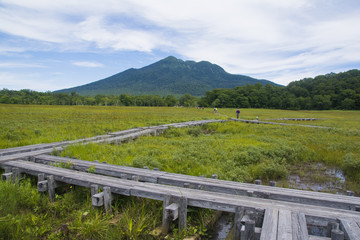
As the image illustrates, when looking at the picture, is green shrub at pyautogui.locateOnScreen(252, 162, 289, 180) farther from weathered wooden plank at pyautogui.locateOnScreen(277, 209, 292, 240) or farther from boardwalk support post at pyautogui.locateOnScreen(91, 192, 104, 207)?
boardwalk support post at pyautogui.locateOnScreen(91, 192, 104, 207)

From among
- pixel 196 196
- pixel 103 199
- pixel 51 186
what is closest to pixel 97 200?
pixel 103 199

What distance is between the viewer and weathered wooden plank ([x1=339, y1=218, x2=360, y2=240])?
2824 millimetres

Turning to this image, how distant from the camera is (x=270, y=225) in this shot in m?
3.10

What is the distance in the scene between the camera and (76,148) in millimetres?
8469

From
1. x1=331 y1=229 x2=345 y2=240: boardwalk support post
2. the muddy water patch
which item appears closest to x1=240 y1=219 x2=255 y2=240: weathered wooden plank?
x1=331 y1=229 x2=345 y2=240: boardwalk support post

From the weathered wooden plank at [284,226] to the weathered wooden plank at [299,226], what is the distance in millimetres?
51

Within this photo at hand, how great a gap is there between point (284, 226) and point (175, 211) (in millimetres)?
1658

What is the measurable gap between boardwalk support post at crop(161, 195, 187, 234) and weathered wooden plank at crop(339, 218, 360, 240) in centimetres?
226

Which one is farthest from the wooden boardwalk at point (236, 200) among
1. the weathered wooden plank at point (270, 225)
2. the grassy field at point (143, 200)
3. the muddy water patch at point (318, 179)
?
the muddy water patch at point (318, 179)

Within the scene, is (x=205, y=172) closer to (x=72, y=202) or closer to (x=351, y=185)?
(x=72, y=202)

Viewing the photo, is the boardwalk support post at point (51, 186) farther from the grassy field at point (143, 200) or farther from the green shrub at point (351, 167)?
the green shrub at point (351, 167)

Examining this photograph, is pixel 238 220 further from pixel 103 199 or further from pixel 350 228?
pixel 103 199

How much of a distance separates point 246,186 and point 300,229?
2.00 m

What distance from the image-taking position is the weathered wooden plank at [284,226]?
279 cm
